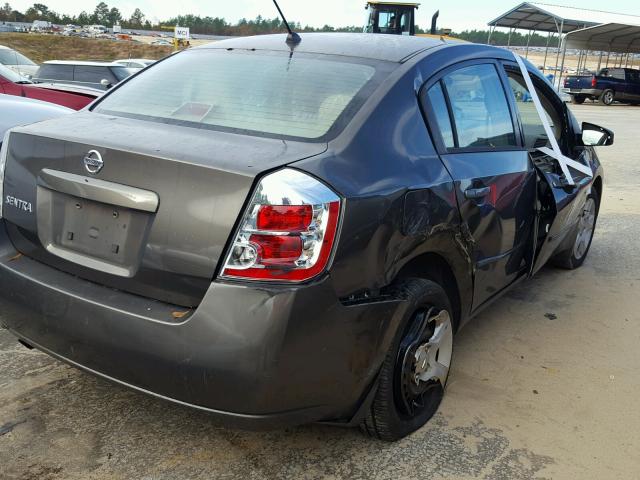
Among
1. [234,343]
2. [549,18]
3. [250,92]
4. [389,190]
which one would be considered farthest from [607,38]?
[234,343]

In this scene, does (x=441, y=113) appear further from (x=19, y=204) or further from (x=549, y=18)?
(x=549, y=18)

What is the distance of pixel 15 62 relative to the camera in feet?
48.2

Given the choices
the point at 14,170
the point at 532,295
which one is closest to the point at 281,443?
the point at 14,170

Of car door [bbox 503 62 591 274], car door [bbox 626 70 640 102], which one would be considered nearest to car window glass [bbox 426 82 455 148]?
car door [bbox 503 62 591 274]

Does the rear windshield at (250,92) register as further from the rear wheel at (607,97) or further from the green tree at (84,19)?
the green tree at (84,19)

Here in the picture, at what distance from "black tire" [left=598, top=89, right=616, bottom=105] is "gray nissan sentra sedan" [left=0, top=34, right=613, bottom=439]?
27.9 m

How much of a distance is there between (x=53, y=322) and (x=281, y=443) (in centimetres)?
100

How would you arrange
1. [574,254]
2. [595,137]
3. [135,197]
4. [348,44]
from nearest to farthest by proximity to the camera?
1. [135,197]
2. [348,44]
3. [595,137]
4. [574,254]

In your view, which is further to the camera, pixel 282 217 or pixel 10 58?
pixel 10 58

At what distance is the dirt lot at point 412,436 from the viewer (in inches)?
94.0

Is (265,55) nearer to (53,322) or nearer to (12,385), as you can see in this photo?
(53,322)

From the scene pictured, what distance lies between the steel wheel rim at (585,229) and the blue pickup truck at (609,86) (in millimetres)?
25266

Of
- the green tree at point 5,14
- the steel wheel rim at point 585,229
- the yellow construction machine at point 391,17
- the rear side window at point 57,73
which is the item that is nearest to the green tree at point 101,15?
the green tree at point 5,14

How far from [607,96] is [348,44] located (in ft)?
93.1
